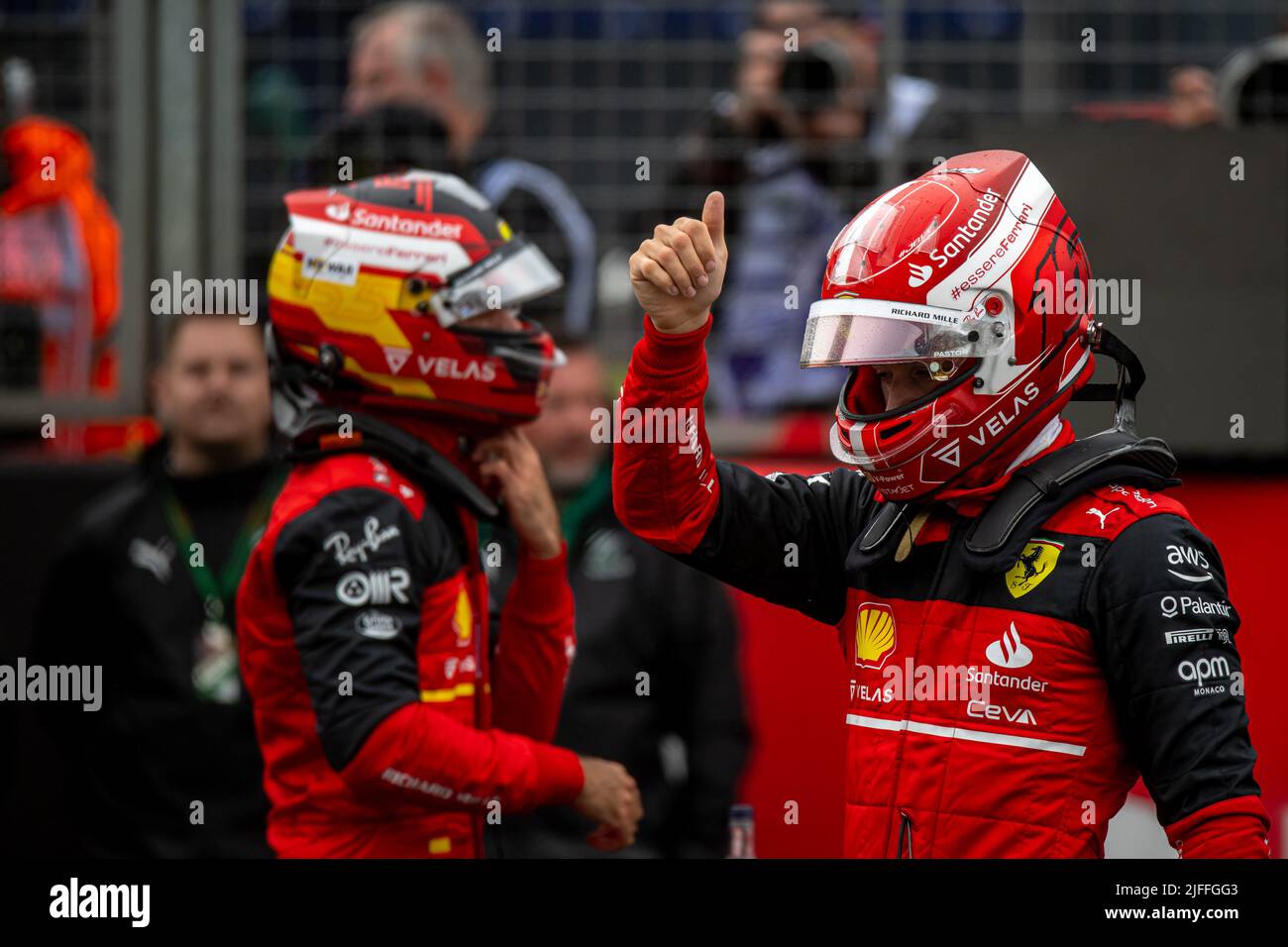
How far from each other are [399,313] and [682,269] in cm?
103

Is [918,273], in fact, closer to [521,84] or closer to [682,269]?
[682,269]

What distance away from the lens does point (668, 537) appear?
114 inches

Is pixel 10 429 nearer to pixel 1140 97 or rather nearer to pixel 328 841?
pixel 328 841

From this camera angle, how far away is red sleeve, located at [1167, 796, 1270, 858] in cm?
246

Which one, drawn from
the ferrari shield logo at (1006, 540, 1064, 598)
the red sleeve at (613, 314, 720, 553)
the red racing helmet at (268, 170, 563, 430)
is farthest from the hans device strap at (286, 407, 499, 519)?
the ferrari shield logo at (1006, 540, 1064, 598)

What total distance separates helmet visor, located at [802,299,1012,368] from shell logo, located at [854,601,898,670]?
41 centimetres

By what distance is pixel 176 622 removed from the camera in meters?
5.14

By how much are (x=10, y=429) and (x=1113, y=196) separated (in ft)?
12.4

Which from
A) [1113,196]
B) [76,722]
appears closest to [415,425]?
[76,722]

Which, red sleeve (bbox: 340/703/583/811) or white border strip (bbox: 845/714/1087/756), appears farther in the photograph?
red sleeve (bbox: 340/703/583/811)

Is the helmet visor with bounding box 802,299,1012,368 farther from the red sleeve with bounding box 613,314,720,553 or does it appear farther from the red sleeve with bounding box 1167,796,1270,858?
the red sleeve with bounding box 1167,796,1270,858
